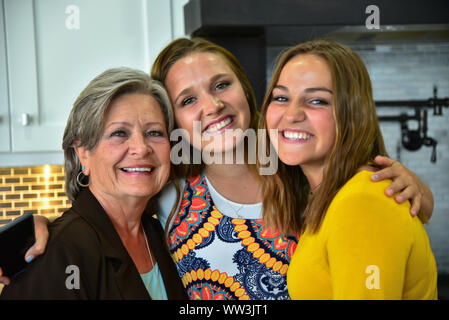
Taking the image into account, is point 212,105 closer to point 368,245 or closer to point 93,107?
point 93,107

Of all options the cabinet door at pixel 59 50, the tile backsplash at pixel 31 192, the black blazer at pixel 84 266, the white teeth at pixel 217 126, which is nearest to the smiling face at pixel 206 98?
the white teeth at pixel 217 126

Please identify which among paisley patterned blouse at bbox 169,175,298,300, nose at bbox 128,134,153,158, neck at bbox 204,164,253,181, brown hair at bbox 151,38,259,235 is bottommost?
paisley patterned blouse at bbox 169,175,298,300

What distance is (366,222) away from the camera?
821mm

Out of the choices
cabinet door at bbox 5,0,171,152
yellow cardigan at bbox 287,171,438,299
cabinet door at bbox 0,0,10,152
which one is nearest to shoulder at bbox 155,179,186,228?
yellow cardigan at bbox 287,171,438,299

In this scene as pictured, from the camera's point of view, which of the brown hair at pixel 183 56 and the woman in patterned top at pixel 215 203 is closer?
the woman in patterned top at pixel 215 203

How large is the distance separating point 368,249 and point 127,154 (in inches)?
25.3

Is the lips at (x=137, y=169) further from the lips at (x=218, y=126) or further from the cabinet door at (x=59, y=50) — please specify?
the cabinet door at (x=59, y=50)

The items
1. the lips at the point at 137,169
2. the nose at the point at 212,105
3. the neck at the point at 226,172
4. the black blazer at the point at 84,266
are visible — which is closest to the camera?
the black blazer at the point at 84,266

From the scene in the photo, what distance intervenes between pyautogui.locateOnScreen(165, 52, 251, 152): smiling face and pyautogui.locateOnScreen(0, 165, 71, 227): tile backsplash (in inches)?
53.7

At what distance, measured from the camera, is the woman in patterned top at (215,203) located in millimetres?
1226

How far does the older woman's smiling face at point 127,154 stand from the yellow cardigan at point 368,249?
0.47 meters

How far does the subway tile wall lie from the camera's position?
2.54 meters

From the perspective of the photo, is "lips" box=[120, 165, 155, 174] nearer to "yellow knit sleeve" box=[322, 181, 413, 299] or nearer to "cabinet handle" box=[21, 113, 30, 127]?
"yellow knit sleeve" box=[322, 181, 413, 299]

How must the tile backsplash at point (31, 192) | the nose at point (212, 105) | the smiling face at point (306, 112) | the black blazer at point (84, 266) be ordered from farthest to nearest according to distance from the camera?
the tile backsplash at point (31, 192)
the nose at point (212, 105)
the smiling face at point (306, 112)
the black blazer at point (84, 266)
